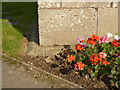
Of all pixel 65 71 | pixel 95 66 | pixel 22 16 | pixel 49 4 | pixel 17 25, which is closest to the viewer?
pixel 95 66

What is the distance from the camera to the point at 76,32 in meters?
3.77

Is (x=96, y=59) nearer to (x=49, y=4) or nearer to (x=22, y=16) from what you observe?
(x=49, y=4)

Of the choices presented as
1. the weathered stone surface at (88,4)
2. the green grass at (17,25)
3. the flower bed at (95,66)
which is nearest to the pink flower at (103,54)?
the flower bed at (95,66)

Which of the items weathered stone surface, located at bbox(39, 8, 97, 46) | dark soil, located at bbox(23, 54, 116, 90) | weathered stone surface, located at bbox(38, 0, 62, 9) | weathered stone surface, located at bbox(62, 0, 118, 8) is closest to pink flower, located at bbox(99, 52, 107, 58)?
dark soil, located at bbox(23, 54, 116, 90)

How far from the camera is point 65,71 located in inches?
127

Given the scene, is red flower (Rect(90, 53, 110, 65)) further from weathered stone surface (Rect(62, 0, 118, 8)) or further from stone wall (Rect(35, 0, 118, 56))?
weathered stone surface (Rect(62, 0, 118, 8))

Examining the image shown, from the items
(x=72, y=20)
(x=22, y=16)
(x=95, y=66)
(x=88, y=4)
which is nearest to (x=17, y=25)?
(x=22, y=16)

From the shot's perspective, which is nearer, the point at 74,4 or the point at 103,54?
the point at 103,54

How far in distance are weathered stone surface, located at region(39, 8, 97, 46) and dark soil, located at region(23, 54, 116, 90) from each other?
374 mm

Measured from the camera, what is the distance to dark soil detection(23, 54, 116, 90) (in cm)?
294

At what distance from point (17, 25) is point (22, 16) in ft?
2.88

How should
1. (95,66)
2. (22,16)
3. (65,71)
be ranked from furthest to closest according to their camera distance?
(22,16)
(65,71)
(95,66)

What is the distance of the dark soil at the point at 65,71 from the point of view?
294cm

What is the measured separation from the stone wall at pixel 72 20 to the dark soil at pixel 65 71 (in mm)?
404
